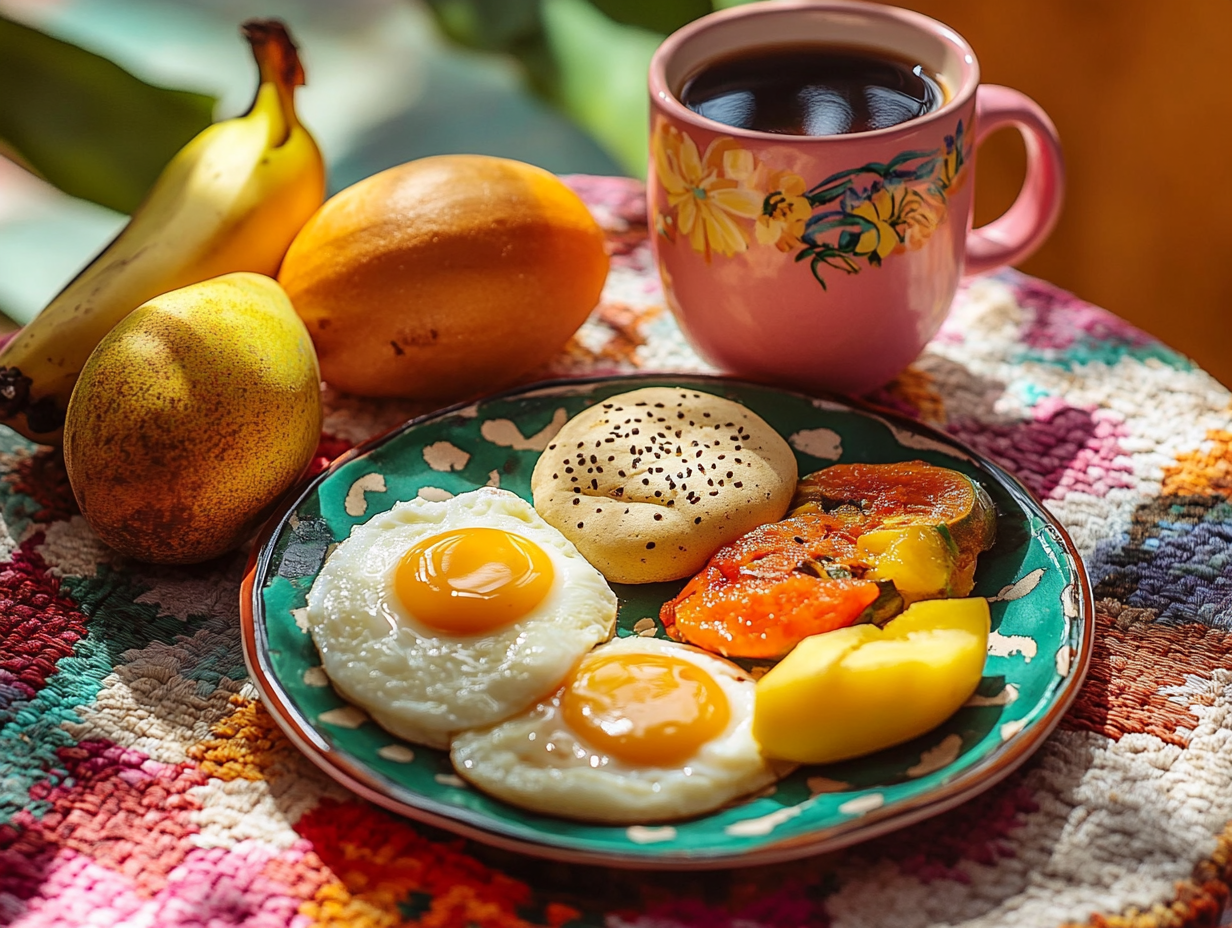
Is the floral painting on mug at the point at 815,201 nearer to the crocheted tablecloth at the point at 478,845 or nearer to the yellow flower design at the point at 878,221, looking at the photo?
the yellow flower design at the point at 878,221

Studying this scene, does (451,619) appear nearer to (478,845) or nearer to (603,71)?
(478,845)

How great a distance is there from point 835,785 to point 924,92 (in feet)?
2.31

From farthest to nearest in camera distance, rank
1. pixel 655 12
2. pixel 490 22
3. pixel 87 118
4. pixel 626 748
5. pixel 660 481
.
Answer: pixel 490 22 < pixel 655 12 < pixel 87 118 < pixel 660 481 < pixel 626 748

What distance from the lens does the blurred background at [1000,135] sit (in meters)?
1.58

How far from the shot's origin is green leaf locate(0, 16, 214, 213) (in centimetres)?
155

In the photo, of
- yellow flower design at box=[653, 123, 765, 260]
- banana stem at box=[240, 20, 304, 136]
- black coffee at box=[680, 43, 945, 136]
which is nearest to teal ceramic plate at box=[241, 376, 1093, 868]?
yellow flower design at box=[653, 123, 765, 260]

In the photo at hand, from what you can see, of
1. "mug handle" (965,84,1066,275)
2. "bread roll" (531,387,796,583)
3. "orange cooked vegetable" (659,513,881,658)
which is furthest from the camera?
"mug handle" (965,84,1066,275)

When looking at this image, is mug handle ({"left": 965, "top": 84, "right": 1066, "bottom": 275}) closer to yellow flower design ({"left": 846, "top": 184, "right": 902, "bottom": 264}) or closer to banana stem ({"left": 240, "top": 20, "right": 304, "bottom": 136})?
yellow flower design ({"left": 846, "top": 184, "right": 902, "bottom": 264})

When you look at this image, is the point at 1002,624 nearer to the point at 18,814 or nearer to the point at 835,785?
the point at 835,785

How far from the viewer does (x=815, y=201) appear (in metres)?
1.08

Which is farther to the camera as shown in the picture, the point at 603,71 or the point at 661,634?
the point at 603,71

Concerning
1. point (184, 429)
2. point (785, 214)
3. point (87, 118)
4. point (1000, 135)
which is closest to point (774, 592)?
point (785, 214)

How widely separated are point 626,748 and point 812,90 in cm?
69

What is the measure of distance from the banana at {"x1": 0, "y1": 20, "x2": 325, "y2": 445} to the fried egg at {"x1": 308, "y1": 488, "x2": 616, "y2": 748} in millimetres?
393
